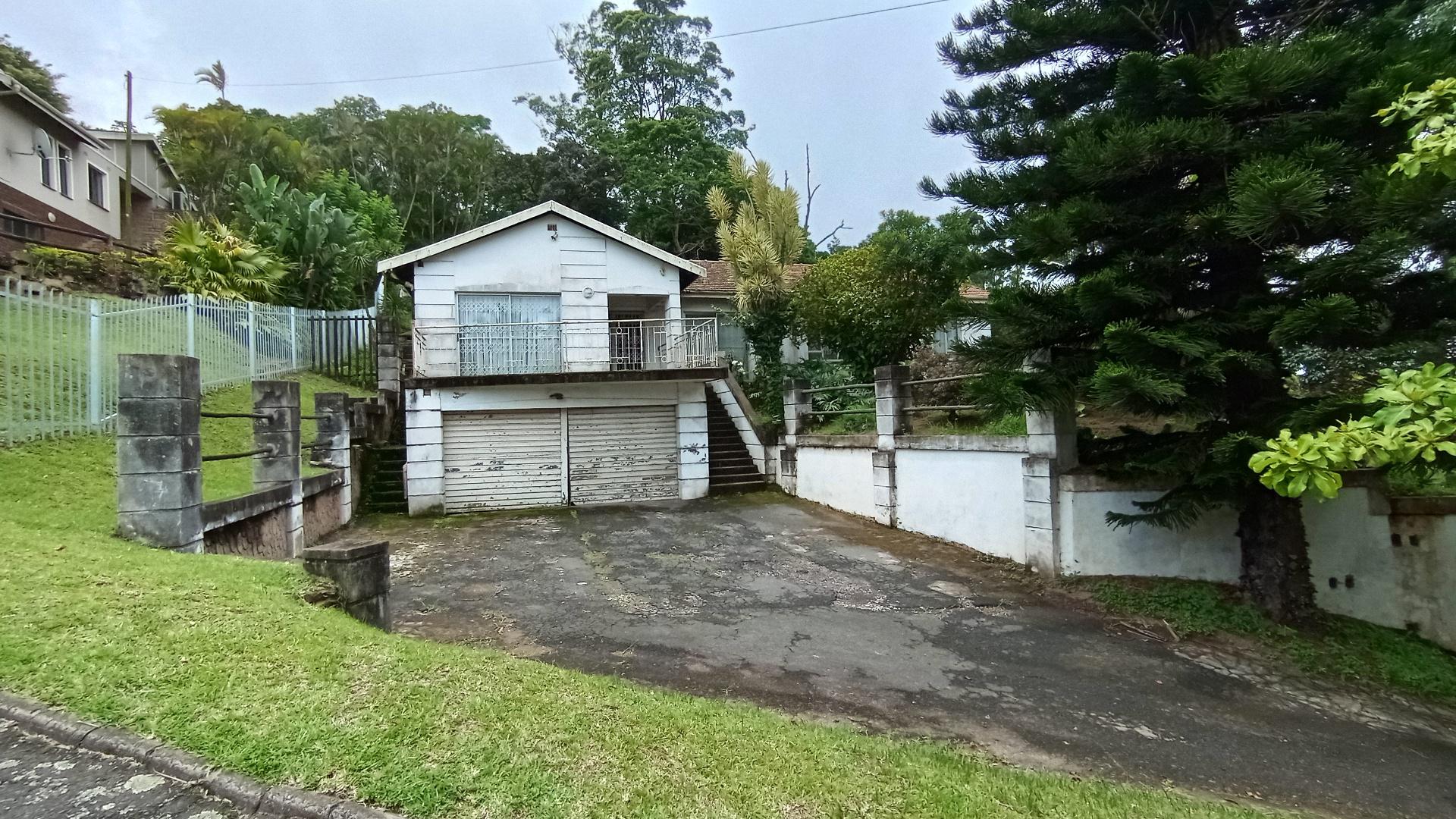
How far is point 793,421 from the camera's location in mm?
14070

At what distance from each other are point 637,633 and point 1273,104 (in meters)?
6.79

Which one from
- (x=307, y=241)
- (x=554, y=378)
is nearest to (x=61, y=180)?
(x=307, y=241)

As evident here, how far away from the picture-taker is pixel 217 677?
322 cm

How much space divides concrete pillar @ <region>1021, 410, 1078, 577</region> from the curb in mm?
6998

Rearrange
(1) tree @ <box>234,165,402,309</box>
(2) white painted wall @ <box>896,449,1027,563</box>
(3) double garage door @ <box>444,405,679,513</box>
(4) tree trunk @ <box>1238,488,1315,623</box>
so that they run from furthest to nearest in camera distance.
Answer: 1. (1) tree @ <box>234,165,402,309</box>
2. (3) double garage door @ <box>444,405,679,513</box>
3. (2) white painted wall @ <box>896,449,1027,563</box>
4. (4) tree trunk @ <box>1238,488,1315,623</box>

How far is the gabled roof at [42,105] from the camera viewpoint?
1524 cm

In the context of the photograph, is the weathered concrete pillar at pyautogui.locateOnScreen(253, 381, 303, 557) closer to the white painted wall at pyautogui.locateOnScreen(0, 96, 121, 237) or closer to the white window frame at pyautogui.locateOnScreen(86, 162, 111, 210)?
the white painted wall at pyautogui.locateOnScreen(0, 96, 121, 237)

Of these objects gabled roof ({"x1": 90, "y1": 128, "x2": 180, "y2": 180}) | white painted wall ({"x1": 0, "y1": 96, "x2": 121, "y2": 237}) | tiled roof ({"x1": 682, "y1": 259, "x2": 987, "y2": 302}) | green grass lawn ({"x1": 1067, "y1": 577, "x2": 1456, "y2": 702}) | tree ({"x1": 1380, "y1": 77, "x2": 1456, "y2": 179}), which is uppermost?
gabled roof ({"x1": 90, "y1": 128, "x2": 180, "y2": 180})

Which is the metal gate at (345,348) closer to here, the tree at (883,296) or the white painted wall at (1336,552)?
the tree at (883,296)

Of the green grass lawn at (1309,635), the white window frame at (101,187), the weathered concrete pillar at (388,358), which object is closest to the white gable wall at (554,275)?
the weathered concrete pillar at (388,358)

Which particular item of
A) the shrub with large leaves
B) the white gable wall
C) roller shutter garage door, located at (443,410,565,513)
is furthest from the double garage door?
the shrub with large leaves

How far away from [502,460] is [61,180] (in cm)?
1461

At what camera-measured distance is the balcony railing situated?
13.6 meters

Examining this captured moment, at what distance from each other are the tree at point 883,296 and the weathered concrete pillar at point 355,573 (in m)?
10.3
